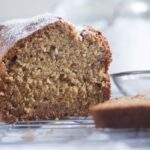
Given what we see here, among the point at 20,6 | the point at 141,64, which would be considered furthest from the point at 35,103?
the point at 20,6

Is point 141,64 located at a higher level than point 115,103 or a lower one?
higher

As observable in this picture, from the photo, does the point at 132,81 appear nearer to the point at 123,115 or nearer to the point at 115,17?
the point at 123,115

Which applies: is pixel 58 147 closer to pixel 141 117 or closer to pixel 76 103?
pixel 141 117

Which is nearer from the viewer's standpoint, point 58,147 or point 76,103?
point 58,147

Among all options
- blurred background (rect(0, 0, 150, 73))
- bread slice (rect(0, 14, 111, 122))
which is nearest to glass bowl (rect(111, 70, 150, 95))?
bread slice (rect(0, 14, 111, 122))

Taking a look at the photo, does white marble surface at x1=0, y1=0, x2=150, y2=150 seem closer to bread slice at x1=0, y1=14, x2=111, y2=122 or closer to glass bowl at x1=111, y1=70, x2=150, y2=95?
glass bowl at x1=111, y1=70, x2=150, y2=95

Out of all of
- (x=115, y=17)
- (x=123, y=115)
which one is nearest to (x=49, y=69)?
(x=123, y=115)
